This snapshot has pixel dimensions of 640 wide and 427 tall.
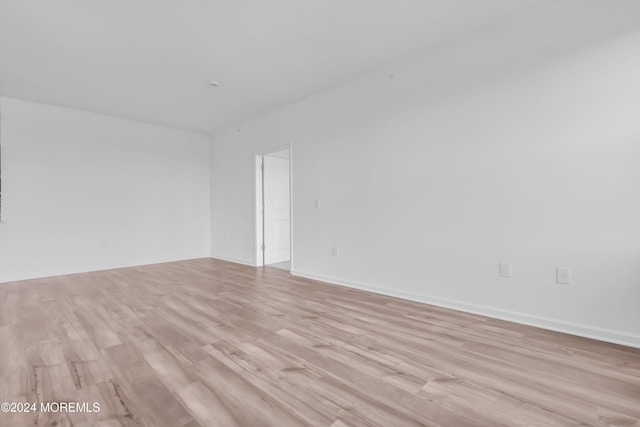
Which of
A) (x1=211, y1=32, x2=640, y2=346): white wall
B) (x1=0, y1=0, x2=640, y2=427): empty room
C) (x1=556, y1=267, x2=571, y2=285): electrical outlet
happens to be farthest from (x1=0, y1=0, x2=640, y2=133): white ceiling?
(x1=556, y1=267, x2=571, y2=285): electrical outlet

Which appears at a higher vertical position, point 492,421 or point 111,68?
point 111,68

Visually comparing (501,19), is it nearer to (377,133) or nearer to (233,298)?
(377,133)

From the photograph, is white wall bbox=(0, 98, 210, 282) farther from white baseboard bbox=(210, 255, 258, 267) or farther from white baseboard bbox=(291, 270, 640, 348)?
white baseboard bbox=(291, 270, 640, 348)

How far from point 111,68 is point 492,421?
4.47 metres

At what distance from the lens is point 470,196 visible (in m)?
2.75

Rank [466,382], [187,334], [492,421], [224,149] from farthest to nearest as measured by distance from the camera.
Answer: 1. [224,149]
2. [187,334]
3. [466,382]
4. [492,421]

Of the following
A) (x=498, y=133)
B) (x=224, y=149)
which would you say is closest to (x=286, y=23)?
(x=498, y=133)

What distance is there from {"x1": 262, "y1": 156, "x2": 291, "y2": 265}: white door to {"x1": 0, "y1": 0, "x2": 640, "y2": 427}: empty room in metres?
0.85

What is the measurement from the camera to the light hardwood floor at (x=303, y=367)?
53.3 inches

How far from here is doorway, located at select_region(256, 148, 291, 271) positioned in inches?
205

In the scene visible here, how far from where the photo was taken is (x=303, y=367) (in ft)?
5.76

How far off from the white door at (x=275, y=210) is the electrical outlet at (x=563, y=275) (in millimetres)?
4006

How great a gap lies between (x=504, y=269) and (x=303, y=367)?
6.32ft

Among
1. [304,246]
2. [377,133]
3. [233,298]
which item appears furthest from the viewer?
[304,246]
